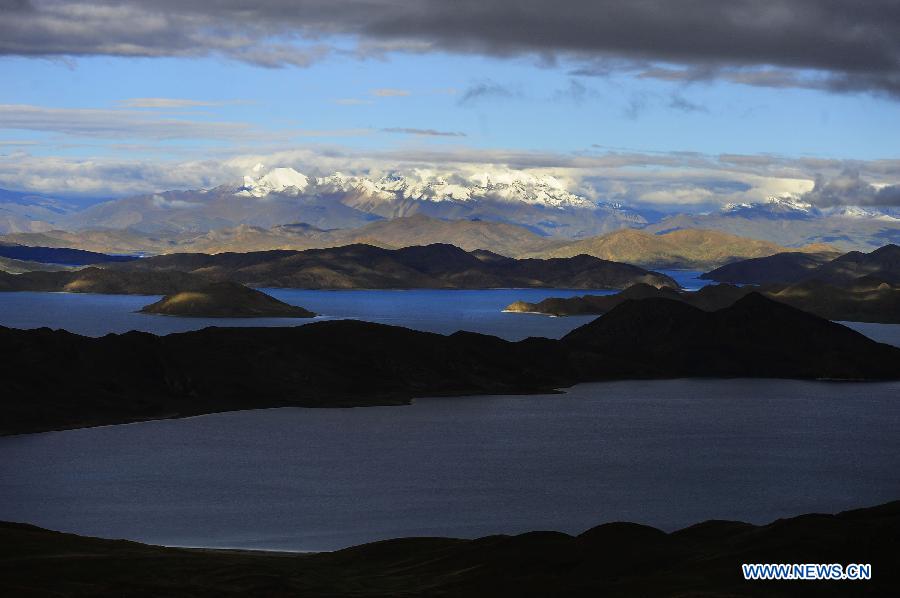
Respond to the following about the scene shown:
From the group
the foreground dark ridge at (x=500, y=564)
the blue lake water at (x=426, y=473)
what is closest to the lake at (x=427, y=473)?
the blue lake water at (x=426, y=473)

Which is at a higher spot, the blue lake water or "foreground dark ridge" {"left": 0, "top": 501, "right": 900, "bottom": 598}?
the blue lake water

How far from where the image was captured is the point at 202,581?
8856 centimetres

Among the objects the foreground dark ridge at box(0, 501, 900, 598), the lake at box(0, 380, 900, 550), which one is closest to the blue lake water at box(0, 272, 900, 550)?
the lake at box(0, 380, 900, 550)

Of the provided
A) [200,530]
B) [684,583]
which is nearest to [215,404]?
[200,530]

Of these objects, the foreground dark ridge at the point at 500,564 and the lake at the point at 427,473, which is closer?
the foreground dark ridge at the point at 500,564

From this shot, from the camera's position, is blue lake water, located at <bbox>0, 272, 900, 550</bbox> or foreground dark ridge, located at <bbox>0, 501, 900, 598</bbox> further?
blue lake water, located at <bbox>0, 272, 900, 550</bbox>

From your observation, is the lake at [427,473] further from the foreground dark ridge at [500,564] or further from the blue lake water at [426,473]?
the foreground dark ridge at [500,564]

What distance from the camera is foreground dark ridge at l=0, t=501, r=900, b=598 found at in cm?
8488

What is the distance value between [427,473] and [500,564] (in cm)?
4769

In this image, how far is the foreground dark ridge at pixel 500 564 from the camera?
84875 mm

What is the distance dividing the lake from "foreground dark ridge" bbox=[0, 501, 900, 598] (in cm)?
1066

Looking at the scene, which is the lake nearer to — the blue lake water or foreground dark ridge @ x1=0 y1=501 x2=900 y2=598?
the blue lake water

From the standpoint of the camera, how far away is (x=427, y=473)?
140750 mm

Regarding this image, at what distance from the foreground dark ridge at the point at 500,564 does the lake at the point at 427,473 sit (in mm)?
10657
